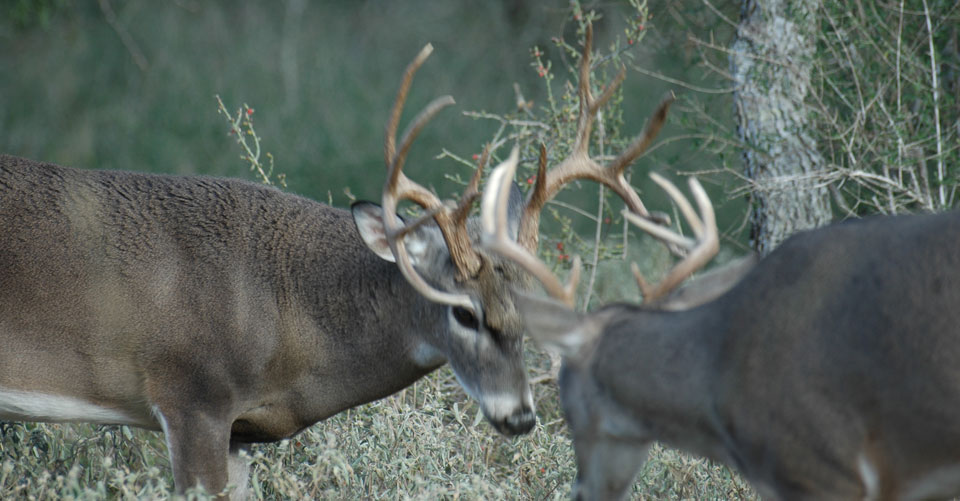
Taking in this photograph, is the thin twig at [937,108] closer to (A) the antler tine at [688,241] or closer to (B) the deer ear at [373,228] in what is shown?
(A) the antler tine at [688,241]

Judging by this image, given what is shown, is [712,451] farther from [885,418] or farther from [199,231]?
[199,231]

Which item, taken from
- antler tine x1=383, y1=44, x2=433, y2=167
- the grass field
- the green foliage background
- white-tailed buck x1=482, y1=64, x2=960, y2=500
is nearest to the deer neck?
the grass field

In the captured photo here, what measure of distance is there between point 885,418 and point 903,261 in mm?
397

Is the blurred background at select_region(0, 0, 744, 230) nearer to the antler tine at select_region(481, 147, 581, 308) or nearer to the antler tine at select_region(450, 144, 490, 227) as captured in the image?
the antler tine at select_region(450, 144, 490, 227)

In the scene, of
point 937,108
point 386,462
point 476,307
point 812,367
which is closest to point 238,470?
point 386,462

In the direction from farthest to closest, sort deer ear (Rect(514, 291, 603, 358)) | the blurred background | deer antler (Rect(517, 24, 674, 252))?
the blurred background, deer antler (Rect(517, 24, 674, 252)), deer ear (Rect(514, 291, 603, 358))

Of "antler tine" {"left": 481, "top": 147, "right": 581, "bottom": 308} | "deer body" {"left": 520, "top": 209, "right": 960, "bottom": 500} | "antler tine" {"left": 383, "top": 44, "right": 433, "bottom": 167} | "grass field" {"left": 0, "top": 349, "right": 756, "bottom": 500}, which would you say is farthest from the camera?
"grass field" {"left": 0, "top": 349, "right": 756, "bottom": 500}

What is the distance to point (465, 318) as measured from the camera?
4.27m

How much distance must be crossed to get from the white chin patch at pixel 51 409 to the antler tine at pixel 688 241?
2.19m

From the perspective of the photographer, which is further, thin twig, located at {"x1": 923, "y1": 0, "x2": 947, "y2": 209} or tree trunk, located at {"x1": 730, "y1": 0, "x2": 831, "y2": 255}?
tree trunk, located at {"x1": 730, "y1": 0, "x2": 831, "y2": 255}

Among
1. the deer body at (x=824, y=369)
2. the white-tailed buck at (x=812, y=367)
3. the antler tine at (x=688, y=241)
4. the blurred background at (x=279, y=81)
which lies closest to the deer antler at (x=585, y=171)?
the antler tine at (x=688, y=241)

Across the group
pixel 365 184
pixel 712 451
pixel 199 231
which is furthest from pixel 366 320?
pixel 365 184

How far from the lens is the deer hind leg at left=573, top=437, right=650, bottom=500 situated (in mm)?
3316

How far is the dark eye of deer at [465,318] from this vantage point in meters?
4.26
